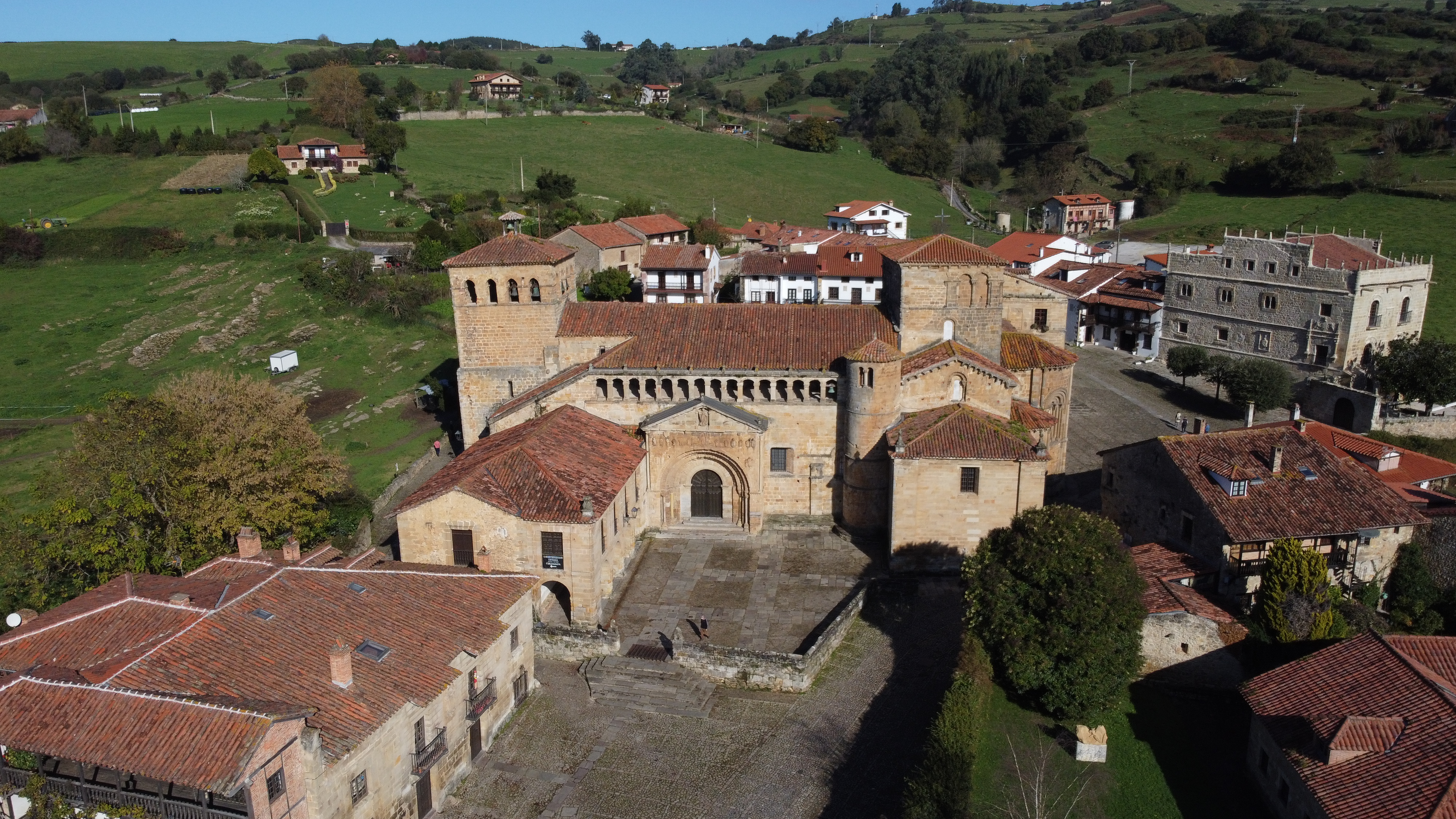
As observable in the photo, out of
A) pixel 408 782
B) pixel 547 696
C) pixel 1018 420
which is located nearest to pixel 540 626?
pixel 547 696

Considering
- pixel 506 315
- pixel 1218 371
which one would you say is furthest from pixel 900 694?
pixel 1218 371

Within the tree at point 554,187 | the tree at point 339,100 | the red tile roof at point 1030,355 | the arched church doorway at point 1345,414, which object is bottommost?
the arched church doorway at point 1345,414

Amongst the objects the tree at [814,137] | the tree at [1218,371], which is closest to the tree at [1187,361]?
the tree at [1218,371]

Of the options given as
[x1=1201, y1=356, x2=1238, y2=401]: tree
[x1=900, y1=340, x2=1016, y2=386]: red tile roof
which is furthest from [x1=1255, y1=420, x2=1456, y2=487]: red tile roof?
[x1=1201, y1=356, x2=1238, y2=401]: tree

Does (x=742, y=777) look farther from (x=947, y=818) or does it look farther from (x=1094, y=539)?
(x=1094, y=539)

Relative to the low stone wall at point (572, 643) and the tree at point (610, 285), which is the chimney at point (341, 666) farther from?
the tree at point (610, 285)

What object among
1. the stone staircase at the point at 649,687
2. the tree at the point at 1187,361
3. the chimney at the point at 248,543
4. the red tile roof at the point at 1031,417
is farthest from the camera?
the tree at the point at 1187,361
